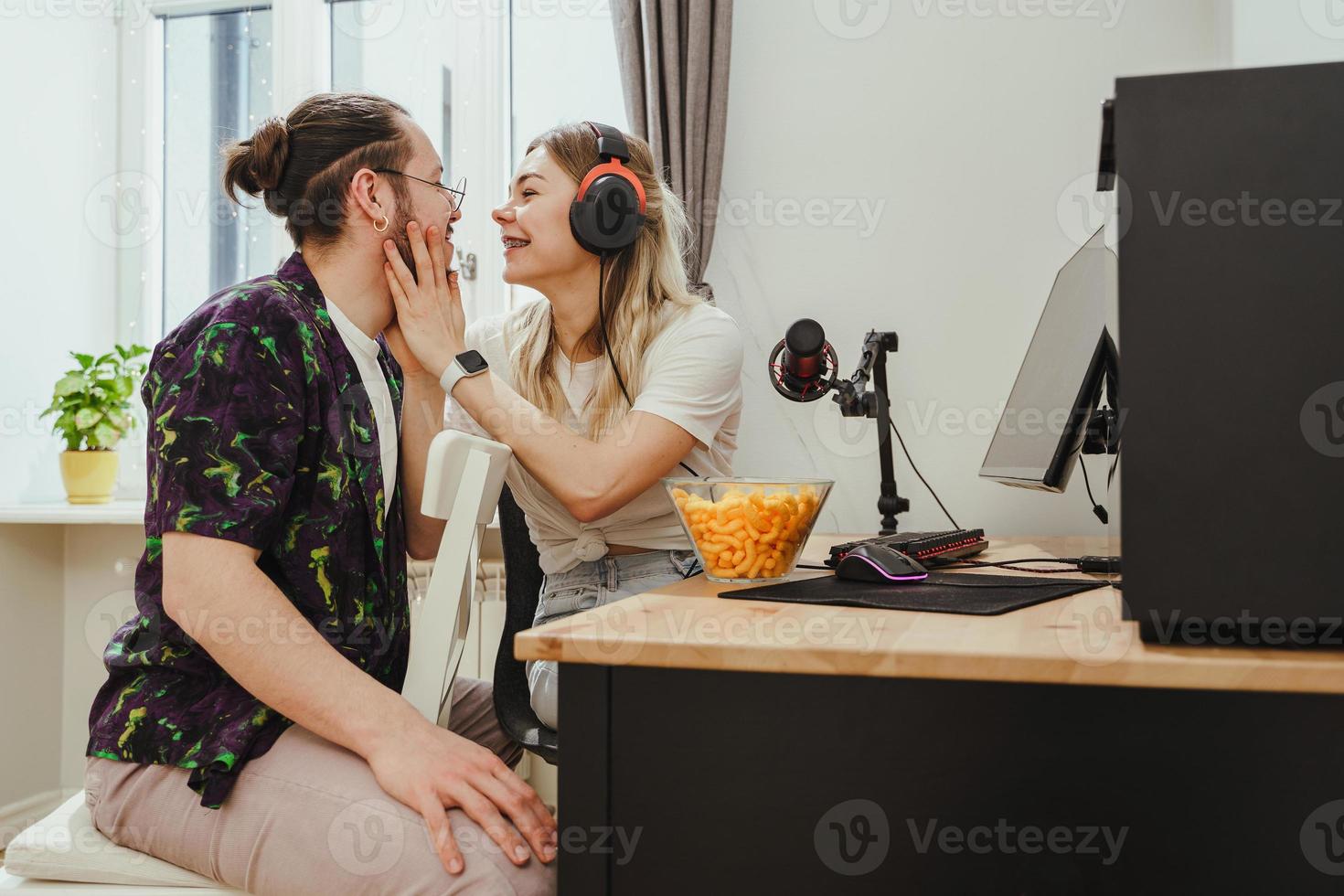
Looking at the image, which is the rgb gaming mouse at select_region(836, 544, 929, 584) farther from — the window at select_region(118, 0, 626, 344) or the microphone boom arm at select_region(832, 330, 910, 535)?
the window at select_region(118, 0, 626, 344)

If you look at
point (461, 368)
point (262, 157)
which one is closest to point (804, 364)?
point (461, 368)

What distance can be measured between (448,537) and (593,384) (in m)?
0.61

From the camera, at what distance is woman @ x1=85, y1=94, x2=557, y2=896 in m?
0.89

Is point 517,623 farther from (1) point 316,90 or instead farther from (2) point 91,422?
(1) point 316,90

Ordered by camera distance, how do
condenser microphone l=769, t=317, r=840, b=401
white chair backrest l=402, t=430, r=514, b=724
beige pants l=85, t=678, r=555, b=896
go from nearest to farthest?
beige pants l=85, t=678, r=555, b=896, white chair backrest l=402, t=430, r=514, b=724, condenser microphone l=769, t=317, r=840, b=401

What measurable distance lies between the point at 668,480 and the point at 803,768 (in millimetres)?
512

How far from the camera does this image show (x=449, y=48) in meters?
2.56

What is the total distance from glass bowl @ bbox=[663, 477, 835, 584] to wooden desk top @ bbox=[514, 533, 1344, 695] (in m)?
0.20

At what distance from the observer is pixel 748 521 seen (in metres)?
1.10

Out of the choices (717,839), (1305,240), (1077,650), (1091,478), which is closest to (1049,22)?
(1091,478)

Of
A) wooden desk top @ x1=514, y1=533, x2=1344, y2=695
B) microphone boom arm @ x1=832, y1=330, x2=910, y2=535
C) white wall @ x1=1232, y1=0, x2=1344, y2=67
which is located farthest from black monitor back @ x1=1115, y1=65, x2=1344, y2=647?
white wall @ x1=1232, y1=0, x2=1344, y2=67

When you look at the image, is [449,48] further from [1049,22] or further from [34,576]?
[34,576]

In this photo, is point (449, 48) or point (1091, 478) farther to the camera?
point (449, 48)

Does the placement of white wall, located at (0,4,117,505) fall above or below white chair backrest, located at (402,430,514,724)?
above
